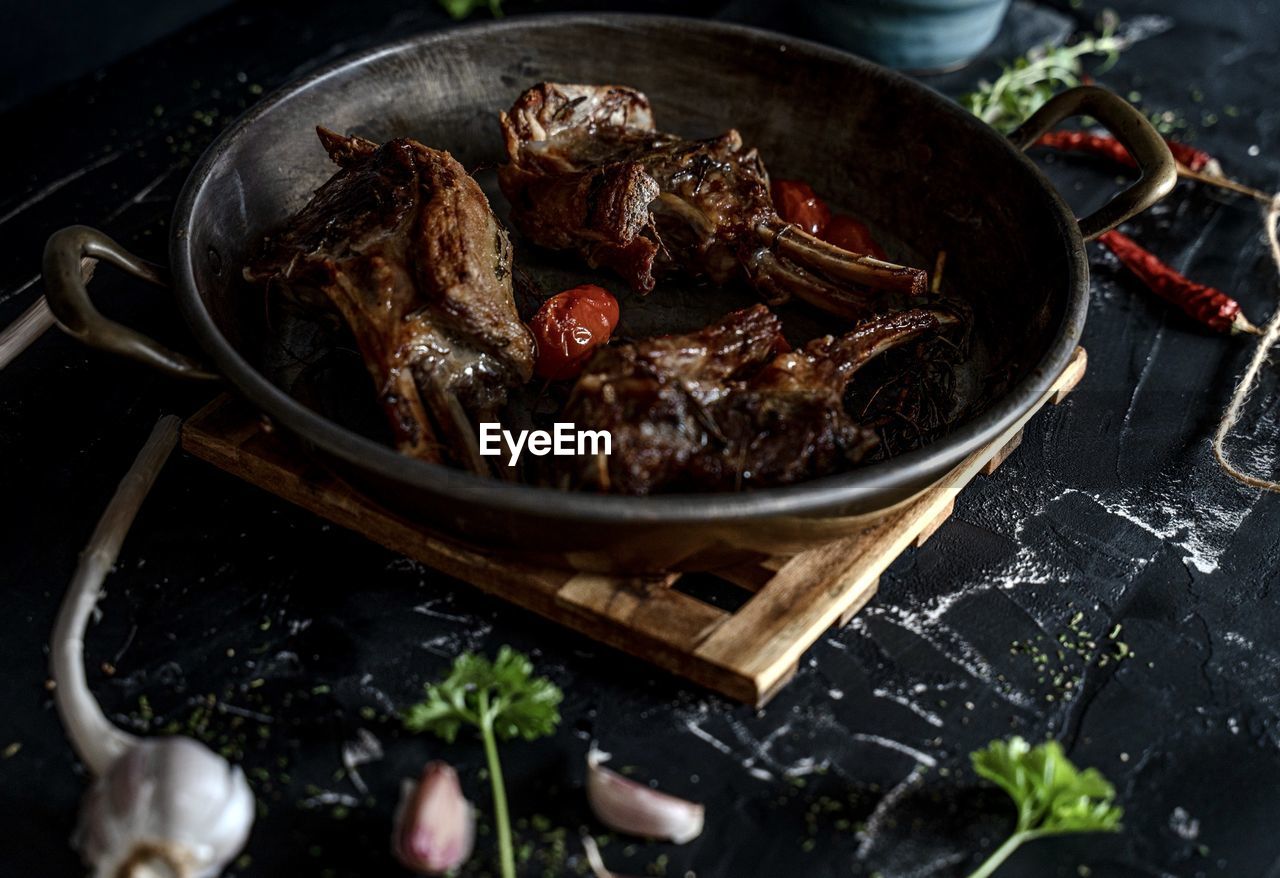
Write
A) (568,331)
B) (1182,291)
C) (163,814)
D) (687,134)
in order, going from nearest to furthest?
(163,814) → (568,331) → (1182,291) → (687,134)

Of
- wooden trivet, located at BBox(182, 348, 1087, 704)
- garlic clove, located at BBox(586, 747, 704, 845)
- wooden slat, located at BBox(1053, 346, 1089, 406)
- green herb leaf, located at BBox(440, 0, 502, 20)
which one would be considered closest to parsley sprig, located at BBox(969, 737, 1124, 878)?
wooden trivet, located at BBox(182, 348, 1087, 704)

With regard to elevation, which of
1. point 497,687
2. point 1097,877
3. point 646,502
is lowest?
point 1097,877

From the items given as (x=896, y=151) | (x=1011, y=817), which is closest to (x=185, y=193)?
(x=896, y=151)

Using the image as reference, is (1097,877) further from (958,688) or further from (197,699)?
(197,699)

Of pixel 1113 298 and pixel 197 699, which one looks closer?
pixel 197 699

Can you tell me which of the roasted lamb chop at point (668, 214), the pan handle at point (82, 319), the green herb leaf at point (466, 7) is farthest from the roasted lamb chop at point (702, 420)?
the green herb leaf at point (466, 7)

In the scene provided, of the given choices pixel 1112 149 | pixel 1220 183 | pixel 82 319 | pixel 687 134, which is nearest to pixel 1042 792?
pixel 82 319

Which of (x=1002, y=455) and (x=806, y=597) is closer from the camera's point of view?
(x=806, y=597)

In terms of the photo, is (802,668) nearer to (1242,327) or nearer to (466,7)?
(1242,327)
